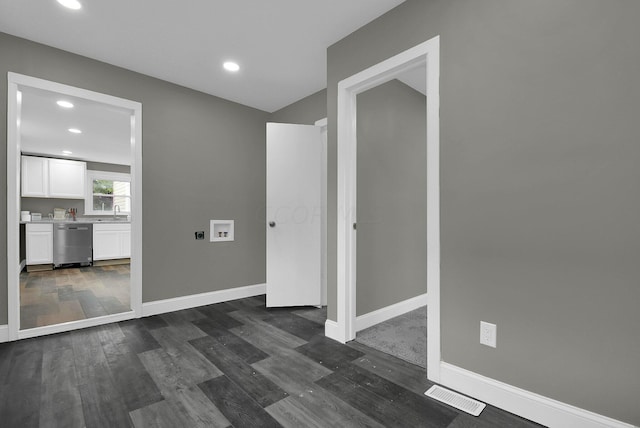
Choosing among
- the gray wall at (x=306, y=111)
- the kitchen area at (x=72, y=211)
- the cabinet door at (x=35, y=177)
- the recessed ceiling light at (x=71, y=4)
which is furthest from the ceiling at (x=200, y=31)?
the cabinet door at (x=35, y=177)

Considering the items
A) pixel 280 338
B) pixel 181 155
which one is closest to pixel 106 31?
pixel 181 155

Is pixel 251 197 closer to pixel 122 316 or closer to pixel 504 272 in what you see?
pixel 122 316

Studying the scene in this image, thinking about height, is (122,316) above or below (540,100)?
below

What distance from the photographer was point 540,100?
1461mm

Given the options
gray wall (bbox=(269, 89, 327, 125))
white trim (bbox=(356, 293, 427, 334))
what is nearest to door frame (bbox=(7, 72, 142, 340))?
gray wall (bbox=(269, 89, 327, 125))

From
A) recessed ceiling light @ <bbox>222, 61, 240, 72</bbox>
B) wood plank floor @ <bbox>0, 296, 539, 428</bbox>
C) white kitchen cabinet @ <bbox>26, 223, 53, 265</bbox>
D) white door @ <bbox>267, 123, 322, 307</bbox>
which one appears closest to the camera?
wood plank floor @ <bbox>0, 296, 539, 428</bbox>

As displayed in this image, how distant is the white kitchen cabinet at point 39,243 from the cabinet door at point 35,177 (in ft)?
2.94

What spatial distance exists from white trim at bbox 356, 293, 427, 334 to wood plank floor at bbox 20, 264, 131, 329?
2.67 m

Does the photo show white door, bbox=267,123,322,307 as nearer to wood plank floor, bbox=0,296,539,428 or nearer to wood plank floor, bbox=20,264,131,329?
wood plank floor, bbox=0,296,539,428

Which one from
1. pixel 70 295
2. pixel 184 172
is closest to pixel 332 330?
pixel 184 172

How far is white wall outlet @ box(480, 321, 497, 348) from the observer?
5.26ft

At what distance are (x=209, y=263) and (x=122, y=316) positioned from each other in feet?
3.25

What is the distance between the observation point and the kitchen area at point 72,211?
362 centimetres

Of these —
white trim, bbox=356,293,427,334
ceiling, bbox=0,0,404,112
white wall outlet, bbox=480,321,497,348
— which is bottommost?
white trim, bbox=356,293,427,334
